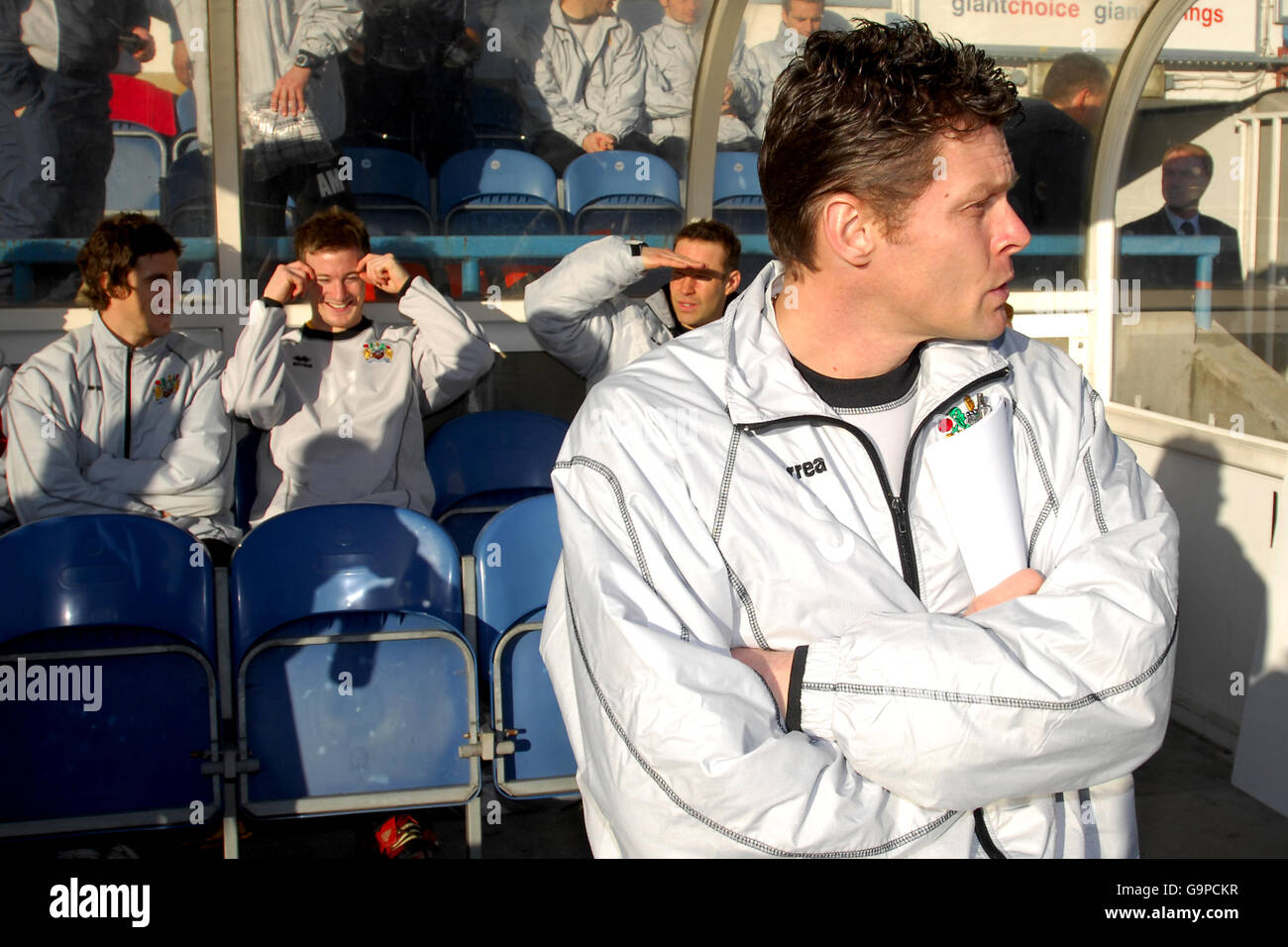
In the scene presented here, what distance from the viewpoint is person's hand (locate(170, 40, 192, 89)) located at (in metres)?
4.96

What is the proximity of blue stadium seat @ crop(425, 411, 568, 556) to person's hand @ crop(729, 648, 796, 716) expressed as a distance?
3.15 meters

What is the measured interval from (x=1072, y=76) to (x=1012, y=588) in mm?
4990

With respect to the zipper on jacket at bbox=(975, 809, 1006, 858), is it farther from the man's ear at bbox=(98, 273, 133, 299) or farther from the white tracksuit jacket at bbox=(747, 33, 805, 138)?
the white tracksuit jacket at bbox=(747, 33, 805, 138)

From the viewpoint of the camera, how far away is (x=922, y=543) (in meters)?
1.68

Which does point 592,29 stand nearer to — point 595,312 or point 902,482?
point 595,312

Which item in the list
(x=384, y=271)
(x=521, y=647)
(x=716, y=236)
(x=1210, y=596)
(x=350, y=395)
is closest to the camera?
(x=521, y=647)

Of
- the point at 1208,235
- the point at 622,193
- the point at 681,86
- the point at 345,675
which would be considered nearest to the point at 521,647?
the point at 345,675

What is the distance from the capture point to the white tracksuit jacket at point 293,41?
5012 mm

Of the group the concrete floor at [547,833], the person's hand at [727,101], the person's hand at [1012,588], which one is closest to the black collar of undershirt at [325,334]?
the concrete floor at [547,833]

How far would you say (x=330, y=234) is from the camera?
4.66m

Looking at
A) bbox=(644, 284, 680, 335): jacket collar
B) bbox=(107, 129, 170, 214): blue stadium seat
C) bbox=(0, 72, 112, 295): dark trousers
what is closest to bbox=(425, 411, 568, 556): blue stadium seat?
bbox=(644, 284, 680, 335): jacket collar

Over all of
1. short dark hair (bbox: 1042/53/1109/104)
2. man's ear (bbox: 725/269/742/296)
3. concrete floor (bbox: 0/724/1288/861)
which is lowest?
concrete floor (bbox: 0/724/1288/861)
